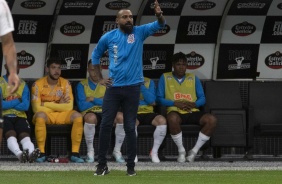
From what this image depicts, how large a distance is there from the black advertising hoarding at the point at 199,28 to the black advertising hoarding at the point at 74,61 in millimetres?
1587

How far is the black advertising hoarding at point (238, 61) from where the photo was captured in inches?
632

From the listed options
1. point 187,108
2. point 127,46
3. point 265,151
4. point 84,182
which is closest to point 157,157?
point 187,108

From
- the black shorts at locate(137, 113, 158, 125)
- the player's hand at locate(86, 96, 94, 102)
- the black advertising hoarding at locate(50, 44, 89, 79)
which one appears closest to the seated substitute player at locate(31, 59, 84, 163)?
the player's hand at locate(86, 96, 94, 102)

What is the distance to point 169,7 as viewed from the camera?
52.1 feet

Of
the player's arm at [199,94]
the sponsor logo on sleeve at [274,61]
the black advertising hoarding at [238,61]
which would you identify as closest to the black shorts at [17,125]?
the player's arm at [199,94]

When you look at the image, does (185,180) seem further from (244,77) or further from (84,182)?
(244,77)

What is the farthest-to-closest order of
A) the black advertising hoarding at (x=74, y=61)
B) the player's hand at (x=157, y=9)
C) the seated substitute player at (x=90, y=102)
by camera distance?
the black advertising hoarding at (x=74, y=61)
the seated substitute player at (x=90, y=102)
the player's hand at (x=157, y=9)

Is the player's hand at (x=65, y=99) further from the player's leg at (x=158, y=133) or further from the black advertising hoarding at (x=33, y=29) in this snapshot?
the player's leg at (x=158, y=133)

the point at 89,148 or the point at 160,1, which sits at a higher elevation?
the point at 160,1

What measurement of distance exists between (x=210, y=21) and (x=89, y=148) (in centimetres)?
312

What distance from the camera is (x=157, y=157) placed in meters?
14.6

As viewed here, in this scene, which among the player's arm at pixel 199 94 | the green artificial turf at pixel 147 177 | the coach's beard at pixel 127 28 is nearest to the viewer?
the green artificial turf at pixel 147 177

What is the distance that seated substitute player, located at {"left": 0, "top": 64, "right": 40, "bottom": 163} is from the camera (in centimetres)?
1386

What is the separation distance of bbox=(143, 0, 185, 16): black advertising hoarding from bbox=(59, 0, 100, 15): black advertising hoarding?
0.84 meters
